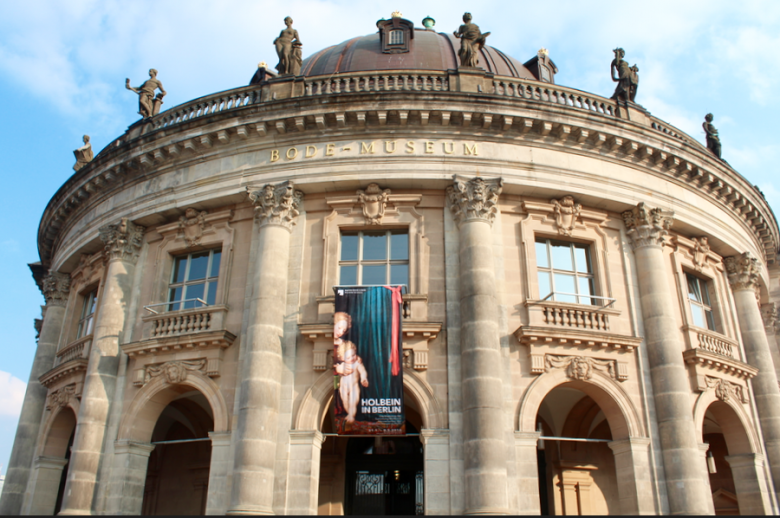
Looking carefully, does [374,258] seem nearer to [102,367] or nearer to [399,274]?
[399,274]

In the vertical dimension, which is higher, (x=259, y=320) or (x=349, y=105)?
(x=349, y=105)

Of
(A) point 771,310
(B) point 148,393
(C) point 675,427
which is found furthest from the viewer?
(A) point 771,310

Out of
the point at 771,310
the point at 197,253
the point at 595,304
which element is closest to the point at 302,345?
the point at 197,253

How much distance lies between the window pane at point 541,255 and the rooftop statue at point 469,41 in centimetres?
574

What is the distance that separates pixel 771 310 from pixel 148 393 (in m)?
23.7

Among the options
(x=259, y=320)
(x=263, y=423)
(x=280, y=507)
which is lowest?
(x=280, y=507)

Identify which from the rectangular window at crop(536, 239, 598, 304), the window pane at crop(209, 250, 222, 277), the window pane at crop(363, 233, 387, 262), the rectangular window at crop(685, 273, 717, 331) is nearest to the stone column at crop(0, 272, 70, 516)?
the window pane at crop(209, 250, 222, 277)

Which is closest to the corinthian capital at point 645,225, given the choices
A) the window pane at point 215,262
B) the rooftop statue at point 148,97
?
the window pane at point 215,262

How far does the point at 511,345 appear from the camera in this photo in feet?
55.9

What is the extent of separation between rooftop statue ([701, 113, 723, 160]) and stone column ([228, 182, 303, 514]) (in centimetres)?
1615

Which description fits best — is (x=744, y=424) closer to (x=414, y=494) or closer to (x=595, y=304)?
(x=595, y=304)

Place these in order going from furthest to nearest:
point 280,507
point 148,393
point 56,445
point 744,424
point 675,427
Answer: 1. point 56,445
2. point 744,424
3. point 148,393
4. point 675,427
5. point 280,507

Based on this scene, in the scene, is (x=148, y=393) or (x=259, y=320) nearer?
(x=259, y=320)

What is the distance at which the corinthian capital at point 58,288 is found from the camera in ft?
80.8
